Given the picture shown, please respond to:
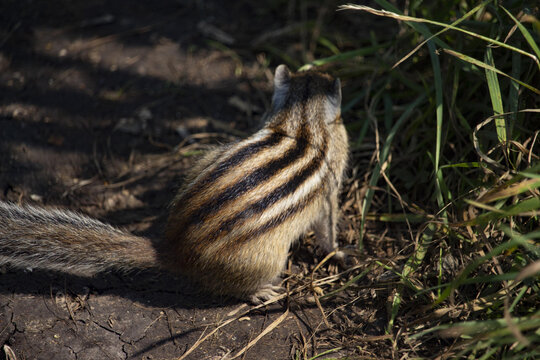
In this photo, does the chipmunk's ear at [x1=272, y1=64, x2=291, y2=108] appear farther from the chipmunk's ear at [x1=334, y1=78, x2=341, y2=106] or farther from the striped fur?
the chipmunk's ear at [x1=334, y1=78, x2=341, y2=106]

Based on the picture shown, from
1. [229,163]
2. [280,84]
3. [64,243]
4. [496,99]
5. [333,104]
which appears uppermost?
[496,99]

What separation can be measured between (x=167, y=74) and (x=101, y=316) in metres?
2.46

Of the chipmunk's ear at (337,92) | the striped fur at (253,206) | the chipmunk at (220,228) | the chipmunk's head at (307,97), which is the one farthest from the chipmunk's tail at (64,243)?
the chipmunk's ear at (337,92)

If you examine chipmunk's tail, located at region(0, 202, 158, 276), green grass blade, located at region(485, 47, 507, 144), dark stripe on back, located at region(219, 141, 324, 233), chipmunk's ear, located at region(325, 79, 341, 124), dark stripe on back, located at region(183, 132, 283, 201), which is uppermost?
green grass blade, located at region(485, 47, 507, 144)

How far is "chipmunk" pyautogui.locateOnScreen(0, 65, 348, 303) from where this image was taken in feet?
9.12

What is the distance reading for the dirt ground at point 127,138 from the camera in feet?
9.63

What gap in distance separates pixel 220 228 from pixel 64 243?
0.98 meters

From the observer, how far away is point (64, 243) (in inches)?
111

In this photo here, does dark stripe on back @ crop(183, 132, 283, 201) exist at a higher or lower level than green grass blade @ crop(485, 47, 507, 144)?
lower

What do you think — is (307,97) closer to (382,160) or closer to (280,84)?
(280,84)

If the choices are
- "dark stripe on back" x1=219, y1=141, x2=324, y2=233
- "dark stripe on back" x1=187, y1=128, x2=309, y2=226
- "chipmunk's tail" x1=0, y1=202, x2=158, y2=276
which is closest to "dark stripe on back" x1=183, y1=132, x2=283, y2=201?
"dark stripe on back" x1=187, y1=128, x2=309, y2=226

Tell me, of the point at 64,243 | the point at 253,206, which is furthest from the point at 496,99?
the point at 64,243

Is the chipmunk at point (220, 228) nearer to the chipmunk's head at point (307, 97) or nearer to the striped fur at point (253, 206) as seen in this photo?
the striped fur at point (253, 206)

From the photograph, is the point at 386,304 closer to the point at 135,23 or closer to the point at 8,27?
the point at 135,23
